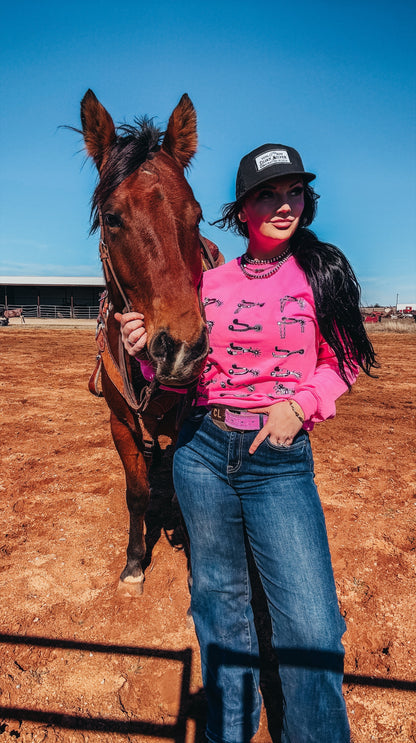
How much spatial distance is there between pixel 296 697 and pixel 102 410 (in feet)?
20.5

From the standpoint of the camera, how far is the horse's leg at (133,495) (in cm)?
274

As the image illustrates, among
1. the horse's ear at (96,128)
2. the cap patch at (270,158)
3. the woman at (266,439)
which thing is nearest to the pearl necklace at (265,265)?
the woman at (266,439)

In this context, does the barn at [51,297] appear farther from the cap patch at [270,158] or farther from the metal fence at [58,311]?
the cap patch at [270,158]

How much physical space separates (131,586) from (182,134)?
2.86 metres

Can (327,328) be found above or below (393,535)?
above

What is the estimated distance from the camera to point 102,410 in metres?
7.23

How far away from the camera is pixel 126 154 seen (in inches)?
73.8

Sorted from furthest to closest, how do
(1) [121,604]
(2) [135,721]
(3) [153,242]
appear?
(1) [121,604] < (2) [135,721] < (3) [153,242]

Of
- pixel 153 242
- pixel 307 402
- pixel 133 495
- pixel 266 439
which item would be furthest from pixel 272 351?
pixel 133 495

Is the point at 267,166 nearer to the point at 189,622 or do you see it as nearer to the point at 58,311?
the point at 189,622

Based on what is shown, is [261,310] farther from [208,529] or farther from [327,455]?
[327,455]

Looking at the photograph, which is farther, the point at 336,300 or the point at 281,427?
the point at 336,300

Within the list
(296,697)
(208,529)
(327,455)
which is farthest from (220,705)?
(327,455)

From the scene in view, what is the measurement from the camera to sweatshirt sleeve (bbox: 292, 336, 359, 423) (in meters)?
1.53
